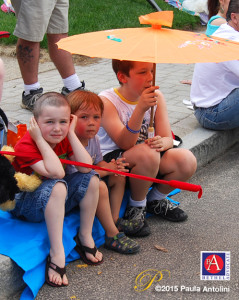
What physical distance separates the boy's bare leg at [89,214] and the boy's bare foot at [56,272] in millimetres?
205

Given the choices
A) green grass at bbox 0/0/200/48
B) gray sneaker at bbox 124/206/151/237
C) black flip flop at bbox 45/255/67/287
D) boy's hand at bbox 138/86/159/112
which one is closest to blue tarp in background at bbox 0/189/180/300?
black flip flop at bbox 45/255/67/287

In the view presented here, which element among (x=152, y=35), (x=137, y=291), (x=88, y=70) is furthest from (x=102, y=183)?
(x=88, y=70)

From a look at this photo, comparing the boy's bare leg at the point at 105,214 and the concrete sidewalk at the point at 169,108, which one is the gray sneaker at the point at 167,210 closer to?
the boy's bare leg at the point at 105,214

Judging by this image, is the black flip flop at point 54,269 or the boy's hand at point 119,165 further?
the boy's hand at point 119,165

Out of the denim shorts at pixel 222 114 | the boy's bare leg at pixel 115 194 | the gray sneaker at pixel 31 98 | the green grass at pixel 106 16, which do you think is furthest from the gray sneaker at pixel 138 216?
the green grass at pixel 106 16

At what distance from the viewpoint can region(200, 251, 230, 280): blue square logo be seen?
104 inches

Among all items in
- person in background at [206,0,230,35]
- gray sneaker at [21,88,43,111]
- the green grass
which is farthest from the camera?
the green grass

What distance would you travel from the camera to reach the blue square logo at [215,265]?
8.64ft

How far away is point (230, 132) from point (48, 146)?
2.42 m

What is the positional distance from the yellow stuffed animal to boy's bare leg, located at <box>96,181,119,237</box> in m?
0.40

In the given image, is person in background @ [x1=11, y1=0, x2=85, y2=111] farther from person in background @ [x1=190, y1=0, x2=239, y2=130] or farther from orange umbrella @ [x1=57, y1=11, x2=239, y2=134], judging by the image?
orange umbrella @ [x1=57, y1=11, x2=239, y2=134]

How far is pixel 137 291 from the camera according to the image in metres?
2.50

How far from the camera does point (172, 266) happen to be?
→ 8.96 ft

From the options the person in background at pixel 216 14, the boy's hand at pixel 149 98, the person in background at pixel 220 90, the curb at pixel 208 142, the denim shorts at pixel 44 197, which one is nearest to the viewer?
the denim shorts at pixel 44 197
